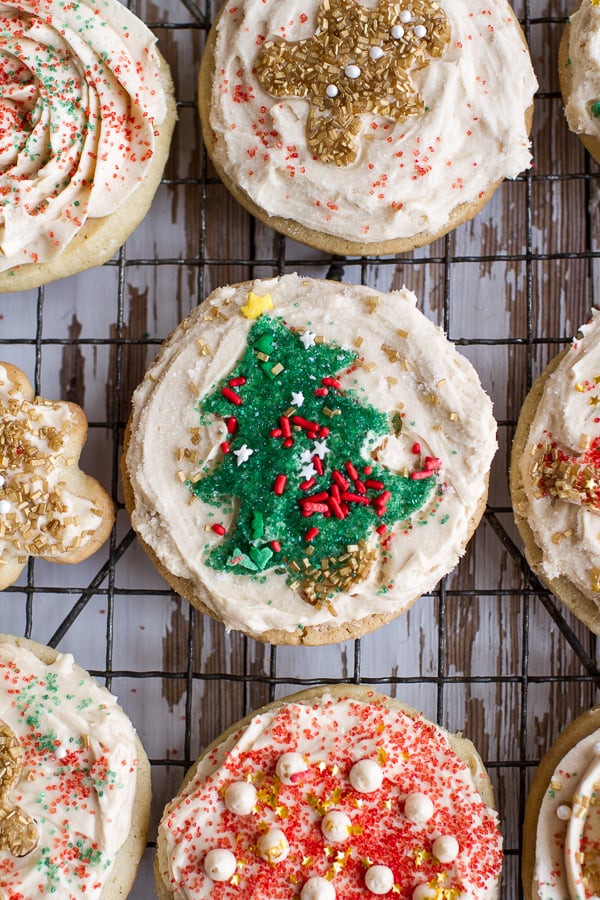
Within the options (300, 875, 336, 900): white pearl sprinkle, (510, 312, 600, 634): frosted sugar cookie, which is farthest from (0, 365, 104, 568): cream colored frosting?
(510, 312, 600, 634): frosted sugar cookie

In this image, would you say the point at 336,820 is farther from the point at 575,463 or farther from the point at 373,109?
the point at 373,109

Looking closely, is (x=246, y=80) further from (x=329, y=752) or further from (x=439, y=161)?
(x=329, y=752)

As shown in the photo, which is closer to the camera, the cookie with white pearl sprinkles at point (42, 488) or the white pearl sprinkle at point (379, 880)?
the white pearl sprinkle at point (379, 880)

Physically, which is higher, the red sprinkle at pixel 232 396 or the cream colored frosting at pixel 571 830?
the red sprinkle at pixel 232 396

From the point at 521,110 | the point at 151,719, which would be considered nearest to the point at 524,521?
the point at 521,110

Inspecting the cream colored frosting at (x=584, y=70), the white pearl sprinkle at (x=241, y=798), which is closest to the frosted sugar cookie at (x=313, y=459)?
the white pearl sprinkle at (x=241, y=798)

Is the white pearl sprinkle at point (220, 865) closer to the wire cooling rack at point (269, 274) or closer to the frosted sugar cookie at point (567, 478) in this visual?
the wire cooling rack at point (269, 274)
